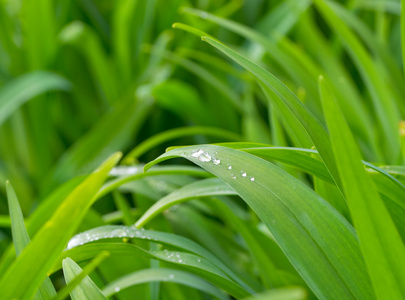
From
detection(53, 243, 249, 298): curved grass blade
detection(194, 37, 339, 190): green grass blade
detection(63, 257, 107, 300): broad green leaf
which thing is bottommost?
detection(63, 257, 107, 300): broad green leaf

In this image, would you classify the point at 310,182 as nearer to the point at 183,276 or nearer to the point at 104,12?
the point at 183,276

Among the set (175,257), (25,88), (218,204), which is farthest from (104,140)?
(175,257)

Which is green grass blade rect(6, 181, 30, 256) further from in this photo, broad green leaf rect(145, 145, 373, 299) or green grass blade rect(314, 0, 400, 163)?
green grass blade rect(314, 0, 400, 163)

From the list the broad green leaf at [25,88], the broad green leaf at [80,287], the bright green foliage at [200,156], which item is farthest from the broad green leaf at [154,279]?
the broad green leaf at [25,88]

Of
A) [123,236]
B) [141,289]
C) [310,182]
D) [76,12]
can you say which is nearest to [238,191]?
[123,236]

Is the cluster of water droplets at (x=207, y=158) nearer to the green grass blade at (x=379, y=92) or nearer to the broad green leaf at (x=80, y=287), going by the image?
the broad green leaf at (x=80, y=287)

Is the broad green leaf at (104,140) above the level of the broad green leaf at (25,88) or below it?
below

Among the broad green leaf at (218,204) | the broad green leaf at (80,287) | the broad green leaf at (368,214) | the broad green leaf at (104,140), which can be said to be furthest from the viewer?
the broad green leaf at (104,140)

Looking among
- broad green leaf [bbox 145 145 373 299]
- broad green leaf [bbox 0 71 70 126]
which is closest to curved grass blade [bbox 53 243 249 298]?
broad green leaf [bbox 145 145 373 299]
